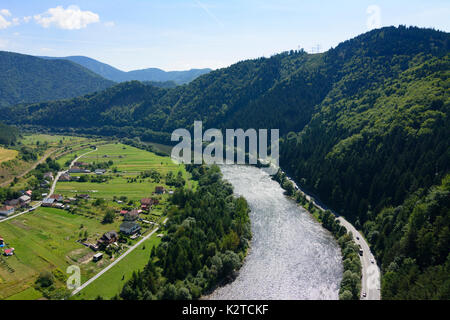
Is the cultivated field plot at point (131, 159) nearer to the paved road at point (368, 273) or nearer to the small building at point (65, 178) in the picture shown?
the small building at point (65, 178)

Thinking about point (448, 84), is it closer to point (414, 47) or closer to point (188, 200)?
point (414, 47)

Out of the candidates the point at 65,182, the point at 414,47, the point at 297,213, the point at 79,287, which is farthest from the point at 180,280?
the point at 414,47

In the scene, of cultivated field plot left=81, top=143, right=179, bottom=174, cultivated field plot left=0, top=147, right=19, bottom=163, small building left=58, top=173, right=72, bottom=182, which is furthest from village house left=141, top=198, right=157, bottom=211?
cultivated field plot left=0, top=147, right=19, bottom=163

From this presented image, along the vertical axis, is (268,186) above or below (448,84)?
below

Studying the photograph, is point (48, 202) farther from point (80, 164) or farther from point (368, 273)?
point (368, 273)

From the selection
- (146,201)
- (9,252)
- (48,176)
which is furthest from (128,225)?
(48,176)

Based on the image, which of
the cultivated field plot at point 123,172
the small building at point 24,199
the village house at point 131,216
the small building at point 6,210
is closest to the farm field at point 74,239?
the cultivated field plot at point 123,172

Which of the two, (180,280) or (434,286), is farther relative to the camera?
(180,280)
